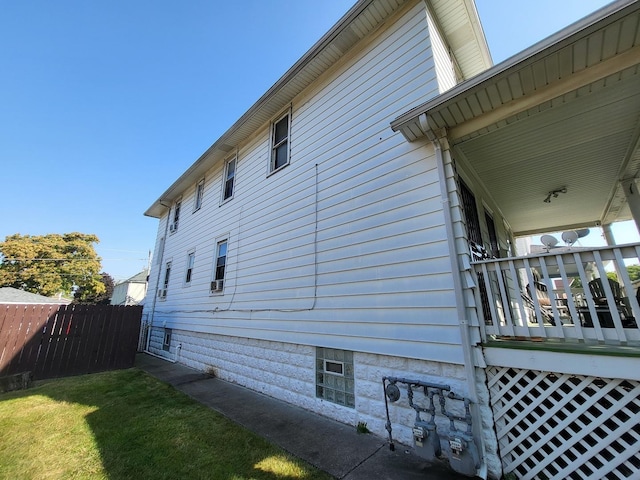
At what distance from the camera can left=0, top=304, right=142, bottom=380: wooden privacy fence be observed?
652 cm

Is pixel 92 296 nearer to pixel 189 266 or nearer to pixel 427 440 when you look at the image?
pixel 189 266

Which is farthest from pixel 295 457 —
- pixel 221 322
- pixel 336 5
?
pixel 336 5

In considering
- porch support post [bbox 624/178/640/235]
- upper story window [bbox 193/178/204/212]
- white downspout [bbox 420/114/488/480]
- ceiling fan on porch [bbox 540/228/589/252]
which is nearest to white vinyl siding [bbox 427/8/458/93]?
white downspout [bbox 420/114/488/480]

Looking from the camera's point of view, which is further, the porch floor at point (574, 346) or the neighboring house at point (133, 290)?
the neighboring house at point (133, 290)

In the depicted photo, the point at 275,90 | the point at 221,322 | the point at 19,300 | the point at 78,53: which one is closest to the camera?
the point at 275,90

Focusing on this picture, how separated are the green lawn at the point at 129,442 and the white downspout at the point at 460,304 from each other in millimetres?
1605

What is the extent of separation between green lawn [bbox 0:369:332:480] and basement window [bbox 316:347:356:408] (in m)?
1.22

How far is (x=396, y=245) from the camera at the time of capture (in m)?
3.60

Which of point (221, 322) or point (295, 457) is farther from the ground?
point (221, 322)

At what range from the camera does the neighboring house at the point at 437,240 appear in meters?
2.37

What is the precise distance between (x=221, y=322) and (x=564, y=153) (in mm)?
8265

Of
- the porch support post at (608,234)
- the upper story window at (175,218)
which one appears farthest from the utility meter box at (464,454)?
the upper story window at (175,218)

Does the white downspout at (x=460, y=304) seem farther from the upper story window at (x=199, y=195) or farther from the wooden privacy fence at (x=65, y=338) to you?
the wooden privacy fence at (x=65, y=338)

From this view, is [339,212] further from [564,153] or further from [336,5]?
[336,5]
